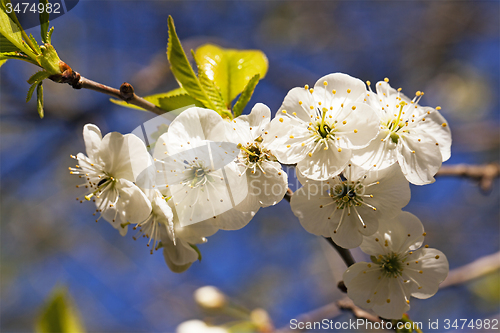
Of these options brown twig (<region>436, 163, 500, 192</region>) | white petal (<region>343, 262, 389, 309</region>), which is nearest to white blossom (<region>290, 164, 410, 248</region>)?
white petal (<region>343, 262, 389, 309</region>)

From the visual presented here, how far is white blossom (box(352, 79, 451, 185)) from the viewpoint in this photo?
941 millimetres

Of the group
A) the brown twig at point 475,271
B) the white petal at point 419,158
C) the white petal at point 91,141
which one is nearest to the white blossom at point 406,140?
the white petal at point 419,158

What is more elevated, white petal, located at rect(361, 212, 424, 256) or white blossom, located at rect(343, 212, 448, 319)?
white petal, located at rect(361, 212, 424, 256)

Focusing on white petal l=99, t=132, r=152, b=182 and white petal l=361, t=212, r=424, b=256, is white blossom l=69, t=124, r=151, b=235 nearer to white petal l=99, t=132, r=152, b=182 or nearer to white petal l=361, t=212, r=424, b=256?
white petal l=99, t=132, r=152, b=182

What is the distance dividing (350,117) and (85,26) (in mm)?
3612

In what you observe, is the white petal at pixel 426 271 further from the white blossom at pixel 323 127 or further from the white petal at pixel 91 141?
the white petal at pixel 91 141

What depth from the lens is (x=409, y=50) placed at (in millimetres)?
4215

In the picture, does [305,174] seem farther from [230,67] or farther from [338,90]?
[230,67]

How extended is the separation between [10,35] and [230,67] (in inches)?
29.4

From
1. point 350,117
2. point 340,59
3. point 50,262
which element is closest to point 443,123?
point 350,117

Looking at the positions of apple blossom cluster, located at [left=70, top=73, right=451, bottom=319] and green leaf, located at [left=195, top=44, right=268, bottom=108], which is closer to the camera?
apple blossom cluster, located at [left=70, top=73, right=451, bottom=319]

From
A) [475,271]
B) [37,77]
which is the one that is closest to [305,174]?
[37,77]

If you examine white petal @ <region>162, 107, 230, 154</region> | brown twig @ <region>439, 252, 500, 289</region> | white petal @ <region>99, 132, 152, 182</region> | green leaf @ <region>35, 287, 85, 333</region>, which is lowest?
brown twig @ <region>439, 252, 500, 289</region>

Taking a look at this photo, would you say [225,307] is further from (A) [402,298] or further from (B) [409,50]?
(B) [409,50]
